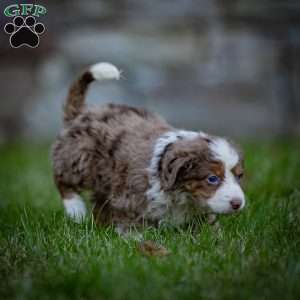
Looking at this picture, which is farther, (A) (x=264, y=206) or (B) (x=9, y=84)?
(B) (x=9, y=84)

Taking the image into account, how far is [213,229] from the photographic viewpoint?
4.07 m

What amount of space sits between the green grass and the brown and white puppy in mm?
195

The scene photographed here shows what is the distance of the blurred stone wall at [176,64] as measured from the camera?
10141mm

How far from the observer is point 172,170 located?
13.6ft

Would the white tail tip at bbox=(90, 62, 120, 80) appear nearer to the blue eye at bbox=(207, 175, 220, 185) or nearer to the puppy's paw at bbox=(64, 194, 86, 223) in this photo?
the puppy's paw at bbox=(64, 194, 86, 223)

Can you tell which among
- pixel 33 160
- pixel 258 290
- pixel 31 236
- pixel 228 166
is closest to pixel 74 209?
pixel 31 236

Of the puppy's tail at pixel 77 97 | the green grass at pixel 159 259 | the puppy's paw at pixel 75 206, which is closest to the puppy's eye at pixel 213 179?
the green grass at pixel 159 259

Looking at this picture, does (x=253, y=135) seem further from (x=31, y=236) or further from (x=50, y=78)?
(x=31, y=236)

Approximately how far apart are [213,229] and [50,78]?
6642 mm

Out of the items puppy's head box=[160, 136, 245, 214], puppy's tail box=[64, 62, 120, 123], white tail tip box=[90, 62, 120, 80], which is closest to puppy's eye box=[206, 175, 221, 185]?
puppy's head box=[160, 136, 245, 214]

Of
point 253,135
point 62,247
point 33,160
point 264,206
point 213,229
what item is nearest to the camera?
point 62,247

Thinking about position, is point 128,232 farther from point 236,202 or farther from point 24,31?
point 24,31

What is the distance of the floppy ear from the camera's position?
414 centimetres

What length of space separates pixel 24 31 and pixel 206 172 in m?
1.57
